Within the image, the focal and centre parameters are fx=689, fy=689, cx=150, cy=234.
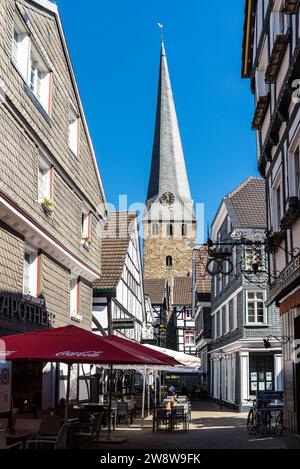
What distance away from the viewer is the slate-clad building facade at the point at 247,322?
31297 millimetres

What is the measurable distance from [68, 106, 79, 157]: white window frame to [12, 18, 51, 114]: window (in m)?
2.43

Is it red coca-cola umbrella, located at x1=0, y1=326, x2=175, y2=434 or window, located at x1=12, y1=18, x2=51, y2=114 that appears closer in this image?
red coca-cola umbrella, located at x1=0, y1=326, x2=175, y2=434

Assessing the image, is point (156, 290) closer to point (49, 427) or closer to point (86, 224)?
point (86, 224)

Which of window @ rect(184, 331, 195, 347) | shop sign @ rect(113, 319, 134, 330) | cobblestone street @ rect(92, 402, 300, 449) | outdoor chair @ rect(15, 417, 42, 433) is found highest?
window @ rect(184, 331, 195, 347)

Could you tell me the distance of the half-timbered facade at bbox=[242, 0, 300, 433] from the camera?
11797mm

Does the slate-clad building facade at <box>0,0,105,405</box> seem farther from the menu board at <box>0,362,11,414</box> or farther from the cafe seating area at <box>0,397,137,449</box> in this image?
the cafe seating area at <box>0,397,137,449</box>

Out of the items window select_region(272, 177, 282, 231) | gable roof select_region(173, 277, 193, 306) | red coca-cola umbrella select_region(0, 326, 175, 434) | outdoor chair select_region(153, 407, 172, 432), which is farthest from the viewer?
gable roof select_region(173, 277, 193, 306)

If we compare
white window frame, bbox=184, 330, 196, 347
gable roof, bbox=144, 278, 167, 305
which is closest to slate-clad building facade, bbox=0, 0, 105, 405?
white window frame, bbox=184, 330, 196, 347

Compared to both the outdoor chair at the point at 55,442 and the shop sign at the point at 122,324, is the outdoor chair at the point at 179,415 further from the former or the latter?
the outdoor chair at the point at 55,442

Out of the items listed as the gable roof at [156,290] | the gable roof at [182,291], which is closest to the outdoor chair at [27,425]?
the gable roof at [156,290]

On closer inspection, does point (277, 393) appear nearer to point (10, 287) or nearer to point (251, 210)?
point (10, 287)

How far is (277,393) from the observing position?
18969 mm

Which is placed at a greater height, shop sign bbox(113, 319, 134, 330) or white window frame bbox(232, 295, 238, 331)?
white window frame bbox(232, 295, 238, 331)

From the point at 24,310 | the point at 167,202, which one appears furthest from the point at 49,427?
the point at 167,202
